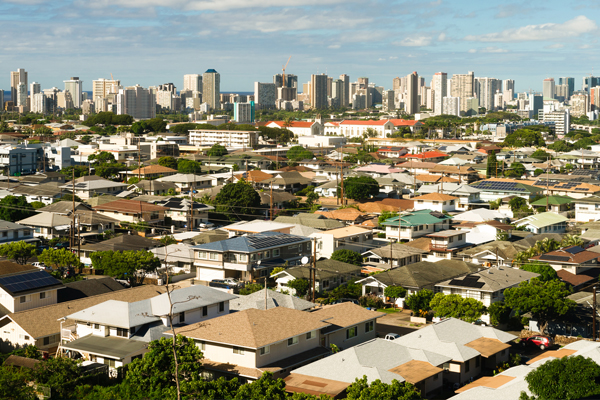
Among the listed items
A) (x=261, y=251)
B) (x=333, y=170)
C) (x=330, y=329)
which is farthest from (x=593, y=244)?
(x=333, y=170)

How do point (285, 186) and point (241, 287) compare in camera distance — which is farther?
point (285, 186)

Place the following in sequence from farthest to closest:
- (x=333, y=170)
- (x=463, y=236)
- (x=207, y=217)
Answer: (x=333, y=170)
(x=207, y=217)
(x=463, y=236)

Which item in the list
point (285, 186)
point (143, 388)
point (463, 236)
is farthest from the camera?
point (285, 186)

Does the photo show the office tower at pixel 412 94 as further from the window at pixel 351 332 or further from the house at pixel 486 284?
the window at pixel 351 332

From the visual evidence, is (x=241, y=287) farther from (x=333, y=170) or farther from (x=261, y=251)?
(x=333, y=170)

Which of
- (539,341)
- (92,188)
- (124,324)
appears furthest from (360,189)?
(124,324)

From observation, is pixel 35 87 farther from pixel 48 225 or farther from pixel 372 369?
pixel 372 369

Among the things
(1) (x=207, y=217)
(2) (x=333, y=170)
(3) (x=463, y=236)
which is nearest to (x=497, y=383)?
(3) (x=463, y=236)
